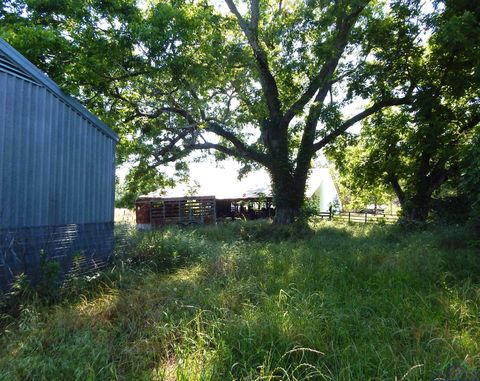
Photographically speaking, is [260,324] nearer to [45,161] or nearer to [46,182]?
[46,182]

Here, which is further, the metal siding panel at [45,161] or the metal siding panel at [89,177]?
the metal siding panel at [89,177]

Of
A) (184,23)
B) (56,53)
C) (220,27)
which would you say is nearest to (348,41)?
(220,27)

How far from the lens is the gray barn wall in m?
5.80

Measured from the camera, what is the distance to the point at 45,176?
654 cm

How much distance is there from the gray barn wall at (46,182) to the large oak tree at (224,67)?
10.1ft

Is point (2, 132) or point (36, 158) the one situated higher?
point (2, 132)

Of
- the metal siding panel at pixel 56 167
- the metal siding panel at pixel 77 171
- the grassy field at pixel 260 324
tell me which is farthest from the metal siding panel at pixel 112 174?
the metal siding panel at pixel 56 167

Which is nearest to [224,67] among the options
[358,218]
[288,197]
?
[288,197]

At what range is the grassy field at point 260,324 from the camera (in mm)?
3484

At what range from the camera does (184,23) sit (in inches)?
413

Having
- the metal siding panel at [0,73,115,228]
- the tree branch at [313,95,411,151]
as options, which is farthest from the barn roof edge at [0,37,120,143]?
the tree branch at [313,95,411,151]

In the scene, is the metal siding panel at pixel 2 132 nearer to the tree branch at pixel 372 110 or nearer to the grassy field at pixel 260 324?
the grassy field at pixel 260 324

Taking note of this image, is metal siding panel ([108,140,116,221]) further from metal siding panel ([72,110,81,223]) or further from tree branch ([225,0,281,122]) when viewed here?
tree branch ([225,0,281,122])

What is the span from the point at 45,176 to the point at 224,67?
27.0 ft
